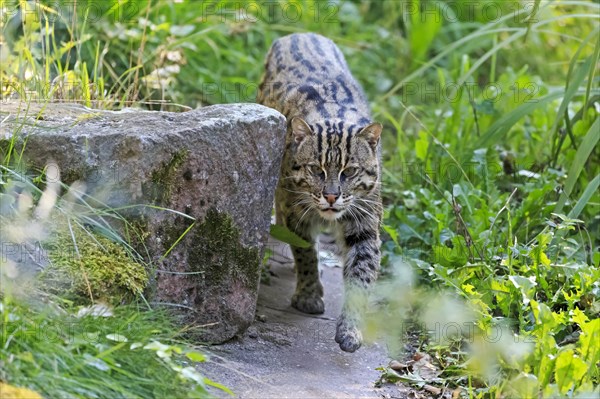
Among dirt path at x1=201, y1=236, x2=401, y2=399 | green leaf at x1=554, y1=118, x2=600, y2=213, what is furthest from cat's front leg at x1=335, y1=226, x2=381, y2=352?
green leaf at x1=554, y1=118, x2=600, y2=213

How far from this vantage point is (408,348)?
17.1 ft

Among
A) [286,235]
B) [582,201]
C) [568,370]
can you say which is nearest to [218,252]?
[286,235]

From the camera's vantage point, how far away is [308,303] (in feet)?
18.5

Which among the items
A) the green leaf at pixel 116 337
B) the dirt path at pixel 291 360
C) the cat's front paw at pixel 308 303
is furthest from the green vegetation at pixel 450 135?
the green leaf at pixel 116 337

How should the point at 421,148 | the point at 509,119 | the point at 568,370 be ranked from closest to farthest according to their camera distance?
the point at 568,370, the point at 509,119, the point at 421,148

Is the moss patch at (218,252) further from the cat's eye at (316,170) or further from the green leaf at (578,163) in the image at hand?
the green leaf at (578,163)

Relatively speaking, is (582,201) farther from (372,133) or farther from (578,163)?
(372,133)

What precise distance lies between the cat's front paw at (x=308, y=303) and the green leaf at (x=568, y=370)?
1979 mm

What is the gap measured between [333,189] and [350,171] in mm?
175

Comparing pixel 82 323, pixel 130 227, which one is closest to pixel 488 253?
pixel 130 227

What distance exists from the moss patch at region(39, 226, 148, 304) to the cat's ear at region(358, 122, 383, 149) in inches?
68.1

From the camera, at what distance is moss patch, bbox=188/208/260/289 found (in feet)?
14.8

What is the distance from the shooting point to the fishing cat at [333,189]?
17.4 feet

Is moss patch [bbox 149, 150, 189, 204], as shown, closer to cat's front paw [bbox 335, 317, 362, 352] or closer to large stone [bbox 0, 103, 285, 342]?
large stone [bbox 0, 103, 285, 342]
